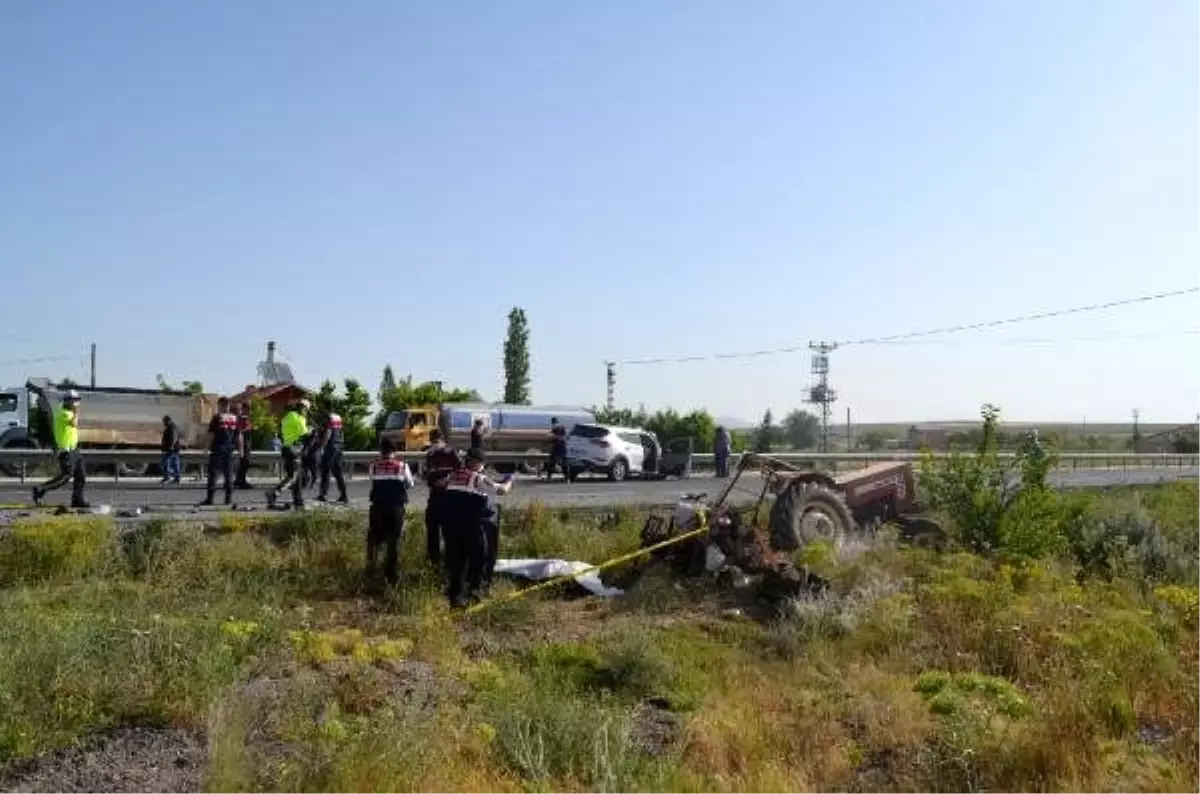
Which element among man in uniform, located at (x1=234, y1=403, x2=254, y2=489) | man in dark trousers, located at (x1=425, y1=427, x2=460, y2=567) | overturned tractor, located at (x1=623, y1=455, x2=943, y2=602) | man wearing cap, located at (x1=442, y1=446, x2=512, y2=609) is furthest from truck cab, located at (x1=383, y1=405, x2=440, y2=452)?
man wearing cap, located at (x1=442, y1=446, x2=512, y2=609)

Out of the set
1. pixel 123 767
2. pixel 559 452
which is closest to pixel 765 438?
pixel 559 452

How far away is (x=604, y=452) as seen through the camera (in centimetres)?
3341

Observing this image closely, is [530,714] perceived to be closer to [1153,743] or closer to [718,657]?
[718,657]

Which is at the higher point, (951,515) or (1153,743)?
(951,515)

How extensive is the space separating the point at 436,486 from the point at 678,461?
24795mm

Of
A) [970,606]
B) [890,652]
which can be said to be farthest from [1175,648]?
[890,652]

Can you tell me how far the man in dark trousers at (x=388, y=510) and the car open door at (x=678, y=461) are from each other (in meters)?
23.7

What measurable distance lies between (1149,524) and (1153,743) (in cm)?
1007

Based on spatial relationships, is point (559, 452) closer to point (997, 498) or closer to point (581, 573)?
point (997, 498)

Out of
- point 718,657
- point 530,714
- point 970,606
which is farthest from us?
point 970,606

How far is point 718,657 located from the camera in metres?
9.88

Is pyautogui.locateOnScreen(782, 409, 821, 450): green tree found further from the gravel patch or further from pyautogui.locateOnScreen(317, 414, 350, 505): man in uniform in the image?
the gravel patch

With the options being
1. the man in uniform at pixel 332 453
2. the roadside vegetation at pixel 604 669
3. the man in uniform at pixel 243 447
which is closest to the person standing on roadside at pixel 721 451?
the man in uniform at pixel 243 447

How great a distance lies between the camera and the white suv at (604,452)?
3334cm
